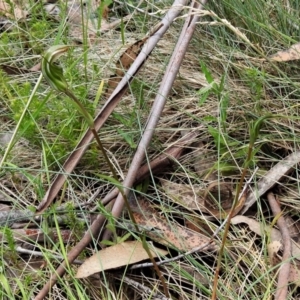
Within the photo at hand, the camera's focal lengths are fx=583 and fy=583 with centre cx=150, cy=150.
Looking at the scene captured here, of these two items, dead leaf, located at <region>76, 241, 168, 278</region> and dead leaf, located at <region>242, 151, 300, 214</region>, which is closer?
dead leaf, located at <region>76, 241, 168, 278</region>

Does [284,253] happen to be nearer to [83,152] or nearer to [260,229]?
[260,229]

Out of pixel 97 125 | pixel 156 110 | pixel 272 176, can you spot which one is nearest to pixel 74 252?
pixel 97 125

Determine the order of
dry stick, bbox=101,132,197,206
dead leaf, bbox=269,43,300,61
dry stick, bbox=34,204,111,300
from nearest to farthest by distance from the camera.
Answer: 1. dry stick, bbox=34,204,111,300
2. dry stick, bbox=101,132,197,206
3. dead leaf, bbox=269,43,300,61

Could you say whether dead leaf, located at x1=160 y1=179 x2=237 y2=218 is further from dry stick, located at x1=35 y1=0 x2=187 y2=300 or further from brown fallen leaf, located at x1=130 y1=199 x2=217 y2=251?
dry stick, located at x1=35 y1=0 x2=187 y2=300

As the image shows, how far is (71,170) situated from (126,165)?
8.6 inches

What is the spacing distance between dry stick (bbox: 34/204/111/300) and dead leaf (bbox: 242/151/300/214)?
429 mm

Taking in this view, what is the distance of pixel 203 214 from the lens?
5.58 feet

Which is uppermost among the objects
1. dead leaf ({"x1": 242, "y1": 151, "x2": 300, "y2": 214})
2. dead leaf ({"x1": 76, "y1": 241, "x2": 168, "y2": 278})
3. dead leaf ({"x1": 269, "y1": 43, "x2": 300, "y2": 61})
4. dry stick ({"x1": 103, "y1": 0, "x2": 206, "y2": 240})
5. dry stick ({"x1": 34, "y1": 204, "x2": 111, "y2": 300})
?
dry stick ({"x1": 103, "y1": 0, "x2": 206, "y2": 240})

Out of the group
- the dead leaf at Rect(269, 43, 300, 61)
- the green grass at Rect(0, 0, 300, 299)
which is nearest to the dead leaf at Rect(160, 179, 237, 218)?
the green grass at Rect(0, 0, 300, 299)

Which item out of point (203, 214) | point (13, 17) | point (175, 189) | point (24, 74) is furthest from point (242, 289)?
point (13, 17)

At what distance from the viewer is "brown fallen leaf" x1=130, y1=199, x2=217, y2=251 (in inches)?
62.9

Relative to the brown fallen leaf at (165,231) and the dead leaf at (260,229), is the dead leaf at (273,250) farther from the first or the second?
the brown fallen leaf at (165,231)

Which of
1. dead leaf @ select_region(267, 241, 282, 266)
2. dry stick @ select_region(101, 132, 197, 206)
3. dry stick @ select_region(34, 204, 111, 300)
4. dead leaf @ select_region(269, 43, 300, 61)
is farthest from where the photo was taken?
dead leaf @ select_region(269, 43, 300, 61)

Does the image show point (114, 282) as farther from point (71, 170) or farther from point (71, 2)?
point (71, 2)
